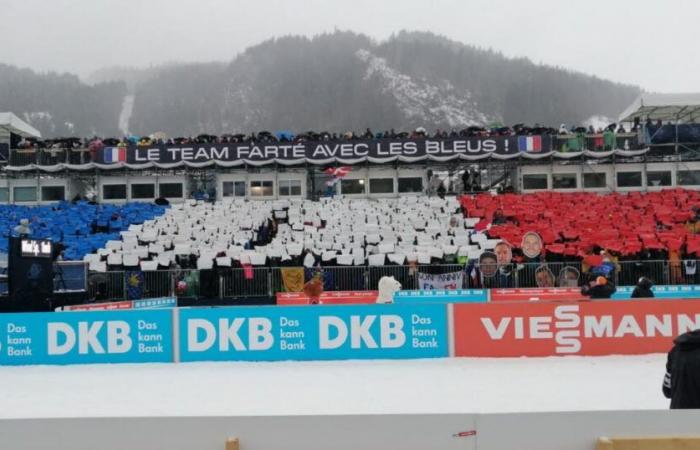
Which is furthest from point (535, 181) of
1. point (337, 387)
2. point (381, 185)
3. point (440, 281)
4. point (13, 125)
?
point (13, 125)

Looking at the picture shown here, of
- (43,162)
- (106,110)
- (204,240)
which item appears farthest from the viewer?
(106,110)

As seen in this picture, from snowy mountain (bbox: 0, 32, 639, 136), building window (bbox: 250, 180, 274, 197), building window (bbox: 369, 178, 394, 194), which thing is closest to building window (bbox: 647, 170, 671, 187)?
building window (bbox: 369, 178, 394, 194)

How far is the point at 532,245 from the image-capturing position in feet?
62.3

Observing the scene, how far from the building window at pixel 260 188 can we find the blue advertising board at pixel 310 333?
2379 centimetres

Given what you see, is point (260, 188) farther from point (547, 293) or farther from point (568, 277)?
point (547, 293)

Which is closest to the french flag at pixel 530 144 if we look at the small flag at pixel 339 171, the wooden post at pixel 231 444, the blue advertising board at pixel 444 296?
the small flag at pixel 339 171

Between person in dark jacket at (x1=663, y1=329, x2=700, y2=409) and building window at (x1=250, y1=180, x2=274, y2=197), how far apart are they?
102 feet

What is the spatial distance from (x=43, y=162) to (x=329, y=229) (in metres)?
19.8

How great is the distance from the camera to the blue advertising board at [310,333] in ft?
37.0

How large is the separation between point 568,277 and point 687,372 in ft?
47.0

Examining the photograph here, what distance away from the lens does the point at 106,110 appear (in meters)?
169

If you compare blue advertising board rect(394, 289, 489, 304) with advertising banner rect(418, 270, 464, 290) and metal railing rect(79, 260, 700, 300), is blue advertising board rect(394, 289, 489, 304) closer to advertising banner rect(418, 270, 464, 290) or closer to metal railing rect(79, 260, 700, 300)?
advertising banner rect(418, 270, 464, 290)

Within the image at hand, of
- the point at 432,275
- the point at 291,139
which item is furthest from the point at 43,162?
the point at 432,275

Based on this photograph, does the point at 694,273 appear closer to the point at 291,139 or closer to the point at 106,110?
the point at 291,139
